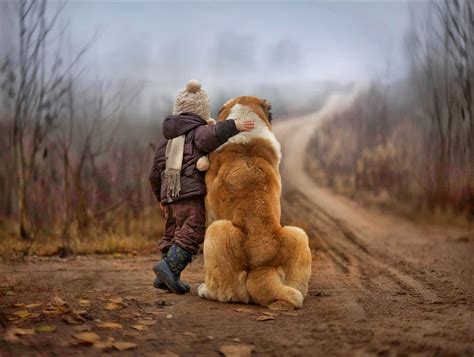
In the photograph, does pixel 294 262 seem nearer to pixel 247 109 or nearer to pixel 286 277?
pixel 286 277

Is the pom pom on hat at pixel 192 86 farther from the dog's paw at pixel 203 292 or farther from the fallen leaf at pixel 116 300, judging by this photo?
the fallen leaf at pixel 116 300

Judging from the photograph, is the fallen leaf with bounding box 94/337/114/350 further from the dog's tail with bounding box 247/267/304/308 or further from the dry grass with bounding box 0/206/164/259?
the dry grass with bounding box 0/206/164/259

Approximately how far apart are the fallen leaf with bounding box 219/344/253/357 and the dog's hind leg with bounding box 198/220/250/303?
105cm

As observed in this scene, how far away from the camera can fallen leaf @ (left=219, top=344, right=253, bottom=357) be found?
10.2 feet

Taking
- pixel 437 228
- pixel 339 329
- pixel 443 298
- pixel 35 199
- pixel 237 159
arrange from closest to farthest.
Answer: pixel 339 329, pixel 237 159, pixel 443 298, pixel 35 199, pixel 437 228

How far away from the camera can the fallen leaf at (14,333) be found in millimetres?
3312

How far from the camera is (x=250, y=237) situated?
4.30 m

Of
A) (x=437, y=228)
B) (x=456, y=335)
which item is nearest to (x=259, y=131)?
(x=456, y=335)

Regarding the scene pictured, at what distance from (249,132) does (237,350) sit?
6.22 ft

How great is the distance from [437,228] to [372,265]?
10.4ft

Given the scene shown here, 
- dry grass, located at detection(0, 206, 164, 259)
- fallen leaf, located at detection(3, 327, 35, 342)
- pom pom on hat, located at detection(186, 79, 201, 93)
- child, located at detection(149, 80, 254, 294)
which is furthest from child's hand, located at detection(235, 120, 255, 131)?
dry grass, located at detection(0, 206, 164, 259)

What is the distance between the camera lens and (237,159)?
4473 millimetres

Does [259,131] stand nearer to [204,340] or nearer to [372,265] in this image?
[204,340]

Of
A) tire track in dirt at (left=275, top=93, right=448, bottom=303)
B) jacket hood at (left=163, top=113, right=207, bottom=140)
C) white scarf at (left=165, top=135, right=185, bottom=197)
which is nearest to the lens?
white scarf at (left=165, top=135, right=185, bottom=197)
